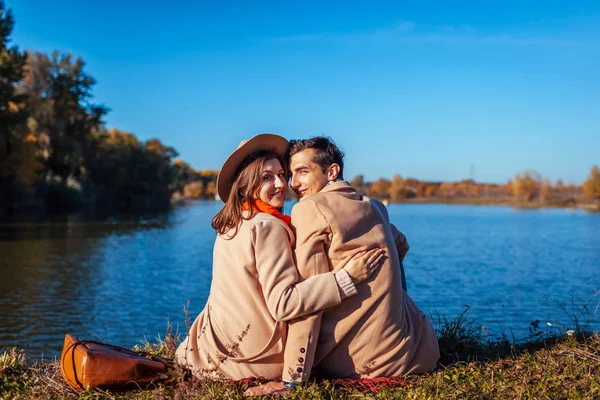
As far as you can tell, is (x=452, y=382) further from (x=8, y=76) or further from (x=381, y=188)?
(x=381, y=188)

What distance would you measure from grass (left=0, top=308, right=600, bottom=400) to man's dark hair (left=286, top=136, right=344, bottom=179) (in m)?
1.28

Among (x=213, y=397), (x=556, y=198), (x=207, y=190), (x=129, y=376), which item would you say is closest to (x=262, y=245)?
(x=213, y=397)

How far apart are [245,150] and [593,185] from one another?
9044 cm

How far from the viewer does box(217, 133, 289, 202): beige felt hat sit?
3.47 metres

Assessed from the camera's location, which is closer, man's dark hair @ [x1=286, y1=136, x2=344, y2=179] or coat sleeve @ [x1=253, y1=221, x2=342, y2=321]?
coat sleeve @ [x1=253, y1=221, x2=342, y2=321]

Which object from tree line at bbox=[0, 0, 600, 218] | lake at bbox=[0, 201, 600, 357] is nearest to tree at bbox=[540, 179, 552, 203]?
tree line at bbox=[0, 0, 600, 218]

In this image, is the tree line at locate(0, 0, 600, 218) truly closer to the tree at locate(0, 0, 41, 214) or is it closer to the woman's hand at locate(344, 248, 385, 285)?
the tree at locate(0, 0, 41, 214)

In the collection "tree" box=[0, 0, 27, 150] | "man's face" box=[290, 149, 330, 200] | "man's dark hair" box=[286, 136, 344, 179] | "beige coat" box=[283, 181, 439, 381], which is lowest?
"beige coat" box=[283, 181, 439, 381]

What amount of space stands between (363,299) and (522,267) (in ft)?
51.9

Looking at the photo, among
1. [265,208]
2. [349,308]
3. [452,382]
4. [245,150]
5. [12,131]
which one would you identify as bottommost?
[452,382]

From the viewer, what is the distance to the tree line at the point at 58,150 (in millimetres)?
32906

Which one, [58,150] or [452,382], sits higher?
[58,150]

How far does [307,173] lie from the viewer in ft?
11.7

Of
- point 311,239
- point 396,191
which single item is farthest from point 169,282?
point 396,191
